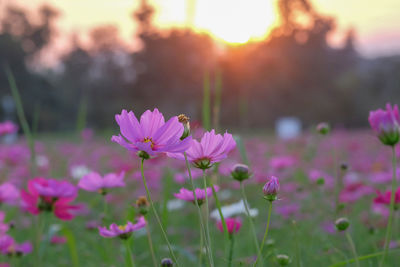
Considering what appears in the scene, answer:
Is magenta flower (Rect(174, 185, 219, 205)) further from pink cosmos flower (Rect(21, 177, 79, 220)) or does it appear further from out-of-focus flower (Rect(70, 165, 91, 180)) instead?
out-of-focus flower (Rect(70, 165, 91, 180))

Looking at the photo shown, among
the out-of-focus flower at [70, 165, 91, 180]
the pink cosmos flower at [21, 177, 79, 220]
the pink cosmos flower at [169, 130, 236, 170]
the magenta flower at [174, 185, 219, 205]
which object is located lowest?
the out-of-focus flower at [70, 165, 91, 180]

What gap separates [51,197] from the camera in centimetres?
78

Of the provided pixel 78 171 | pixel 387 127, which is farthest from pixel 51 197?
pixel 78 171

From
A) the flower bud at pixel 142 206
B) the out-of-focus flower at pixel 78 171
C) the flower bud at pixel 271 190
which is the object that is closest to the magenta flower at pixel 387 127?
the flower bud at pixel 271 190

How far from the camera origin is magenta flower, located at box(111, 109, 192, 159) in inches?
17.7

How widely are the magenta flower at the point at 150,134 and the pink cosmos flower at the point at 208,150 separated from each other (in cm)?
4

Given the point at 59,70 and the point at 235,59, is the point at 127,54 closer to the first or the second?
the point at 59,70

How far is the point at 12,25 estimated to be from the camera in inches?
898

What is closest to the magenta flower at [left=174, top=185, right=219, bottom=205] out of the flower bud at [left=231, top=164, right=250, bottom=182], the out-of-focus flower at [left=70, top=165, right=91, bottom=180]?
the flower bud at [left=231, top=164, right=250, bottom=182]

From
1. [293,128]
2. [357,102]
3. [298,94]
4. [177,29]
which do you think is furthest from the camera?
[177,29]

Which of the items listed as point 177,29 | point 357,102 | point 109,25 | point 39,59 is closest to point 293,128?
point 357,102

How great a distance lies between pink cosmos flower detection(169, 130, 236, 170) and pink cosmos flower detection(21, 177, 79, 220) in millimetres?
328

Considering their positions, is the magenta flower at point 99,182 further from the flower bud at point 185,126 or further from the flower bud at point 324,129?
the flower bud at point 324,129

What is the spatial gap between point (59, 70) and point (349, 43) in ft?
58.6
